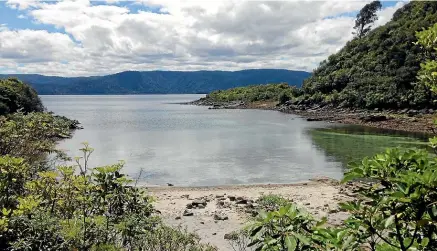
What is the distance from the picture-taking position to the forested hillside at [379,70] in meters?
67.6

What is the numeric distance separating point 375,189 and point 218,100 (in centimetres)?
14431

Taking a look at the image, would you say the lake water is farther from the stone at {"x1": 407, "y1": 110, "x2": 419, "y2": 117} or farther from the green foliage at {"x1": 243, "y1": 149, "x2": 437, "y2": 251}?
the green foliage at {"x1": 243, "y1": 149, "x2": 437, "y2": 251}

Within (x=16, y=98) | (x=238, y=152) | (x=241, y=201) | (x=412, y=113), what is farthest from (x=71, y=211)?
(x=412, y=113)

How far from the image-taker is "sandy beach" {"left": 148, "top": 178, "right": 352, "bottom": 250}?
15091 millimetres

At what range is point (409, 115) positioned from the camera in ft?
194

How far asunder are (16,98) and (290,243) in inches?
2327

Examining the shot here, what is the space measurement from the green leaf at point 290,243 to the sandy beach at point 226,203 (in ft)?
33.0

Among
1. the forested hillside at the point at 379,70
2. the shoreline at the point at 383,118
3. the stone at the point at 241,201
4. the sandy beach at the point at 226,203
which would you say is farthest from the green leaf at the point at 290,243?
the forested hillside at the point at 379,70

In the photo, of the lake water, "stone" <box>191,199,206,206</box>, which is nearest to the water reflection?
the lake water

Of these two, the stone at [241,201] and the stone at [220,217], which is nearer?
the stone at [220,217]

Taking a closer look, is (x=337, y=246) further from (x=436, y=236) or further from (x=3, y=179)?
(x=3, y=179)

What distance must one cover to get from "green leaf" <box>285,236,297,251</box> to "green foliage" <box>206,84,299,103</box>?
10448 centimetres

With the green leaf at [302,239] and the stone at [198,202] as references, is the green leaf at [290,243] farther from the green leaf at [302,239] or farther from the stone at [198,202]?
the stone at [198,202]

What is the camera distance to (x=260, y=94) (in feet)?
420
